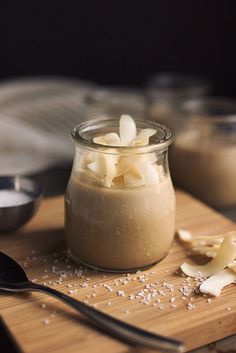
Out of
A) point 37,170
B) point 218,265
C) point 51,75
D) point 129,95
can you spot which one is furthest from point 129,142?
point 51,75

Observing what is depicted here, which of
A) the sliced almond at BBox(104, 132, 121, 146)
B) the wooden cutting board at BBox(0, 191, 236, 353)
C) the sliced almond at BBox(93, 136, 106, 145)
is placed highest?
the sliced almond at BBox(104, 132, 121, 146)

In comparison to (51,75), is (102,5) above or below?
above

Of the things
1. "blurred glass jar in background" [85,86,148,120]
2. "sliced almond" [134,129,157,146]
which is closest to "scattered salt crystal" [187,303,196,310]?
"sliced almond" [134,129,157,146]

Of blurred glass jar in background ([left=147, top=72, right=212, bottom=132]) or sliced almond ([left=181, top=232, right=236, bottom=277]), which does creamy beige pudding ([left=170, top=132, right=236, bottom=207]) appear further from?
sliced almond ([left=181, top=232, right=236, bottom=277])

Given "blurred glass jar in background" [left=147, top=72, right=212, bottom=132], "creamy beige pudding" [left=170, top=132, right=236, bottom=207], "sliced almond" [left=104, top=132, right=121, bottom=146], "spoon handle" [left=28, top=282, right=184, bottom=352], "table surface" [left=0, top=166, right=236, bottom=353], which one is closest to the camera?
"spoon handle" [left=28, top=282, right=184, bottom=352]

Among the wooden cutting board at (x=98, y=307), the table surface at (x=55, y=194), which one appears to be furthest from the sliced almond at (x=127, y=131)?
the table surface at (x=55, y=194)

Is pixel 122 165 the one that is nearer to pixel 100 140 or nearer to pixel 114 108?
pixel 100 140

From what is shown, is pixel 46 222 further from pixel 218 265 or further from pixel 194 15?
pixel 194 15
